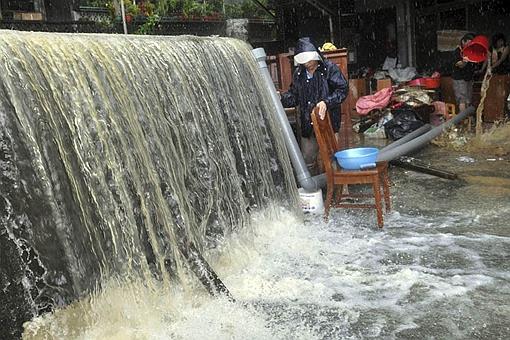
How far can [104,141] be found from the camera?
12.4 ft

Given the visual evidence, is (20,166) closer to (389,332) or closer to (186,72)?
(186,72)

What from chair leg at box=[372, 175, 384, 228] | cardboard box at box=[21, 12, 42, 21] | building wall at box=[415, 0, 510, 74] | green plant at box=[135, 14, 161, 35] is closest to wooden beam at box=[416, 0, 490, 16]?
building wall at box=[415, 0, 510, 74]

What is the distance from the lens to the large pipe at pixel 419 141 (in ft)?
25.0

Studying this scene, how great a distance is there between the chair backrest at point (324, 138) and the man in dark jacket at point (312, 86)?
360 mm

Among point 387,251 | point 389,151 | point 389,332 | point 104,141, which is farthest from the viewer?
point 389,151

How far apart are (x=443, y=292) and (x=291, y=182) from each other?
2.48 meters

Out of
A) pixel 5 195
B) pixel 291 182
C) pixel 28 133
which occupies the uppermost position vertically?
pixel 28 133

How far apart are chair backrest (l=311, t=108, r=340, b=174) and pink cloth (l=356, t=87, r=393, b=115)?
5.21 m

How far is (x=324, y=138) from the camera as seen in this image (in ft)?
18.0

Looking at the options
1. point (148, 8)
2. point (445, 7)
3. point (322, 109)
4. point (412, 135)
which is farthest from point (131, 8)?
point (322, 109)

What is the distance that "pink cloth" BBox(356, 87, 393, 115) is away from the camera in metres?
10.6

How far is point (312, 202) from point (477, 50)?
6.64m

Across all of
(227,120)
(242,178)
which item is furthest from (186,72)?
(242,178)

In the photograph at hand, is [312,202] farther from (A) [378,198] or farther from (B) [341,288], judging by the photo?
(B) [341,288]
